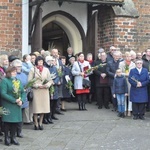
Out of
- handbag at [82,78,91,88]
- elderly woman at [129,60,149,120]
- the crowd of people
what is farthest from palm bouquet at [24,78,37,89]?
handbag at [82,78,91,88]

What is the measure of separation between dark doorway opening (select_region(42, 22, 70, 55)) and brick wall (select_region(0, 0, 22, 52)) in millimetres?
2660

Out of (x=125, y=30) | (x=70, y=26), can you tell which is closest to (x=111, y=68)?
(x=125, y=30)

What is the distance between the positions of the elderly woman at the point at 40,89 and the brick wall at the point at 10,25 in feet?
11.4

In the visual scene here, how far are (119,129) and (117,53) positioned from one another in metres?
3.25

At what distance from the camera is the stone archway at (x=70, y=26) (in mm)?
15091

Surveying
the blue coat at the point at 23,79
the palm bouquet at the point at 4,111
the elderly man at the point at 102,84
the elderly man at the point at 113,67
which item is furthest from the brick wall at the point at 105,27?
the palm bouquet at the point at 4,111

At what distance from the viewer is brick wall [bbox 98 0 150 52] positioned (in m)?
14.9

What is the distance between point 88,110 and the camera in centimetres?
1318

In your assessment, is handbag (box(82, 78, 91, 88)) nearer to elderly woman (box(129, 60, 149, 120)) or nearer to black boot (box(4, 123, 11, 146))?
elderly woman (box(129, 60, 149, 120))

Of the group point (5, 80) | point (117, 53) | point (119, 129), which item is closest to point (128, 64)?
point (117, 53)

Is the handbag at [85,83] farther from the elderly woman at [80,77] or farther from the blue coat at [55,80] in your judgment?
the blue coat at [55,80]

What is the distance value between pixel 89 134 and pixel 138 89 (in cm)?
272

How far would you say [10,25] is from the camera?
1353 centimetres

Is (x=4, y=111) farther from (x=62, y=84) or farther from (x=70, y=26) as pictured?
(x=70, y=26)
